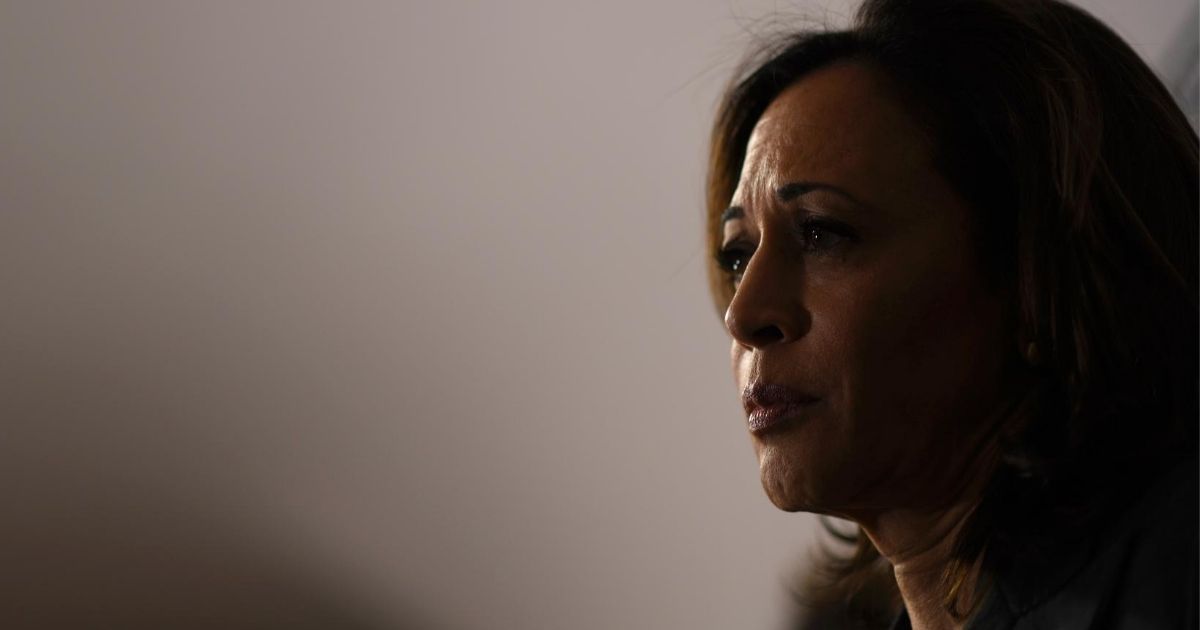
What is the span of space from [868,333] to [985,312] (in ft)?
0.30

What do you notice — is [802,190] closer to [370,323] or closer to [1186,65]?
[1186,65]

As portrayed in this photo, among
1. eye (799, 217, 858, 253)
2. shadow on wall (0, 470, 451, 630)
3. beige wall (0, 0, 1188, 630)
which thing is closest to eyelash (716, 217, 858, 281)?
eye (799, 217, 858, 253)

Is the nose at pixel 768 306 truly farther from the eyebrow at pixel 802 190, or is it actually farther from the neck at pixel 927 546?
the neck at pixel 927 546

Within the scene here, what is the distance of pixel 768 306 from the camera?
84 cm

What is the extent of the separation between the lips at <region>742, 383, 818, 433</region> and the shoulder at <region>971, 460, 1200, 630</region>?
0.57 feet

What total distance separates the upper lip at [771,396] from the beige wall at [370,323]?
582 millimetres

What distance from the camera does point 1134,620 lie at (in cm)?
69

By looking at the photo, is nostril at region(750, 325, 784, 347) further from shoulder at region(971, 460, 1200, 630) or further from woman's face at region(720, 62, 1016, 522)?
shoulder at region(971, 460, 1200, 630)

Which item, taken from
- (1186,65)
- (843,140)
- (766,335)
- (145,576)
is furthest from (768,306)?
(145,576)

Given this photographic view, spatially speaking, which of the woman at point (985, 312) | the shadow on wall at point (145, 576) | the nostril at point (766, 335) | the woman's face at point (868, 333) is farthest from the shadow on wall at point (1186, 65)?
the shadow on wall at point (145, 576)

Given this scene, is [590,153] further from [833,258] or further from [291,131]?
[833,258]

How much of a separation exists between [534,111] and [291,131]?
0.29 meters

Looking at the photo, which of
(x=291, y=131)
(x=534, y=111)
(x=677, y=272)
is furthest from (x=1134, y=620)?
(x=291, y=131)

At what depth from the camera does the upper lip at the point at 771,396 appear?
825 mm
